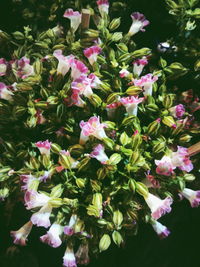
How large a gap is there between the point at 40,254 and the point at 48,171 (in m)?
0.74

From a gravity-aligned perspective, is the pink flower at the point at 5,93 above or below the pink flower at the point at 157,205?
above

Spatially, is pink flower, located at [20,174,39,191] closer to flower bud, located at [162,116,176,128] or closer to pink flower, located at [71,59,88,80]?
pink flower, located at [71,59,88,80]

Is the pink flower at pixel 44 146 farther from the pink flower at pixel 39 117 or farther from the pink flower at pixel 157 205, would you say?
the pink flower at pixel 157 205

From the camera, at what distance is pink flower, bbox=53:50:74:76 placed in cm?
144

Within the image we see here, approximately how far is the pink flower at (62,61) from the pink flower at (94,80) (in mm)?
101

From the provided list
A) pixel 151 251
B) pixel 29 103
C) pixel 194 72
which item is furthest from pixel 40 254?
pixel 194 72

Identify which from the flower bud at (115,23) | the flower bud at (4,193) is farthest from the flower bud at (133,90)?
the flower bud at (4,193)

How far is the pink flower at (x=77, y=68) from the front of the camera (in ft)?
4.60

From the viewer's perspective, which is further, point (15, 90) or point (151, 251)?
point (151, 251)

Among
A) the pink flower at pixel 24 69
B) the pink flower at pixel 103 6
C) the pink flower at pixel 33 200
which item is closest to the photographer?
the pink flower at pixel 33 200

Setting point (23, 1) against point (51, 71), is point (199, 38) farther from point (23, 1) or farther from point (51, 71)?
point (23, 1)

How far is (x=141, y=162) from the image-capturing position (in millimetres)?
1334

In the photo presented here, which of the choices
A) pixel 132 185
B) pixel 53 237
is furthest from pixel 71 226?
pixel 132 185

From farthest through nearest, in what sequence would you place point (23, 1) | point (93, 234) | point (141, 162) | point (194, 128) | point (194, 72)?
point (23, 1) < point (194, 72) < point (194, 128) < point (93, 234) < point (141, 162)
